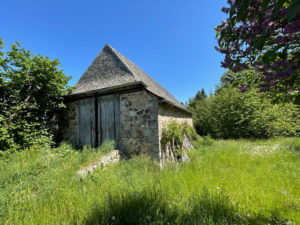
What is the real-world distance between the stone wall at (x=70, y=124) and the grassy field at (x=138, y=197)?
2237 mm

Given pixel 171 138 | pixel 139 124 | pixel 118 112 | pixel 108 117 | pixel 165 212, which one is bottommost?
pixel 165 212

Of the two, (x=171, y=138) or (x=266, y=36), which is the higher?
(x=266, y=36)

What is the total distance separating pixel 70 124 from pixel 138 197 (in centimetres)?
556

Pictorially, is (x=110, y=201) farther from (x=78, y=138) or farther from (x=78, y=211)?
(x=78, y=138)

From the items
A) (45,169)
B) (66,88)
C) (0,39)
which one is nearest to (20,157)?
(45,169)

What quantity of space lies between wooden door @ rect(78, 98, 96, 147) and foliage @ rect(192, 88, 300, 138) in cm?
1090

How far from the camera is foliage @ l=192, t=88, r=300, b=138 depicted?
9.55 metres

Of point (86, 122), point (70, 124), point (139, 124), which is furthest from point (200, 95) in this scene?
point (70, 124)

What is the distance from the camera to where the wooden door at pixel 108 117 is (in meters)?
5.20

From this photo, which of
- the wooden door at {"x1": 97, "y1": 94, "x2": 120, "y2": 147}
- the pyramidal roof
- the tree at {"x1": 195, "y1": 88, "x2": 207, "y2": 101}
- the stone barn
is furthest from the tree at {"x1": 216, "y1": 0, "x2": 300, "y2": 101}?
the tree at {"x1": 195, "y1": 88, "x2": 207, "y2": 101}

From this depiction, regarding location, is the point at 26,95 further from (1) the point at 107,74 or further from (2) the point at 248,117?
(2) the point at 248,117

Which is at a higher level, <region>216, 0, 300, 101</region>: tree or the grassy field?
<region>216, 0, 300, 101</region>: tree

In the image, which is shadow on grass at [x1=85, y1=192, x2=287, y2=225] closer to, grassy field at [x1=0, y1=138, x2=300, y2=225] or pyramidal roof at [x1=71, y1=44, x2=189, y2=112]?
grassy field at [x1=0, y1=138, x2=300, y2=225]

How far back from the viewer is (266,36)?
4.22 feet
